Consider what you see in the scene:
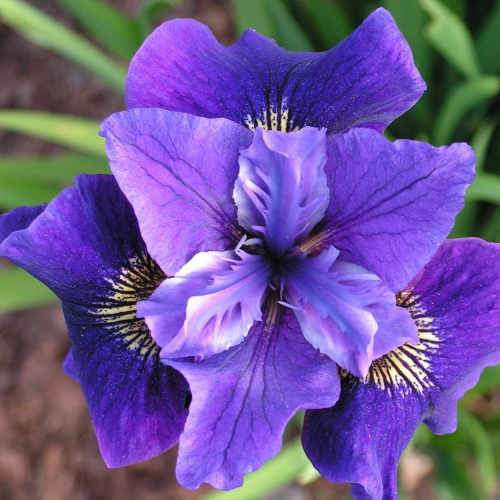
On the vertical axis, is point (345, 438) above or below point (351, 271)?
below

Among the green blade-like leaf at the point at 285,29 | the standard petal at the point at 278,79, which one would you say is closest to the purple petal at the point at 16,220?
the standard petal at the point at 278,79

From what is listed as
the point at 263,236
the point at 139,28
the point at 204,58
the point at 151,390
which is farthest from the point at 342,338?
the point at 139,28

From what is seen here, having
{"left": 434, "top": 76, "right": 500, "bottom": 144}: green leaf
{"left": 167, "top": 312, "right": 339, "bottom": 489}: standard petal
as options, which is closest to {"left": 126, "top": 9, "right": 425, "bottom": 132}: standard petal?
{"left": 167, "top": 312, "right": 339, "bottom": 489}: standard petal

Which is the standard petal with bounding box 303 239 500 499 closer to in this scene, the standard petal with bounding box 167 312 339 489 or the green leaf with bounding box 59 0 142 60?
the standard petal with bounding box 167 312 339 489

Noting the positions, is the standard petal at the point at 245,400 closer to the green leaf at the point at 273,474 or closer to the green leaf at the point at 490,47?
Result: the green leaf at the point at 273,474

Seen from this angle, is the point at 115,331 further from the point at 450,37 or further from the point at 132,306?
the point at 450,37

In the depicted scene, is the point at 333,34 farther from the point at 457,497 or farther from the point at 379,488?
the point at 379,488
